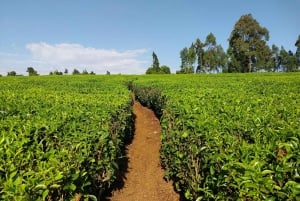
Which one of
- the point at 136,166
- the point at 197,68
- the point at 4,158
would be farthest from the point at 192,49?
the point at 4,158

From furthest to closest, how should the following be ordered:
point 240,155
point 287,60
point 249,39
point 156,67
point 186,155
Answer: point 287,60 → point 156,67 → point 249,39 → point 186,155 → point 240,155

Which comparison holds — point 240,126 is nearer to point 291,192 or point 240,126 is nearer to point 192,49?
point 291,192

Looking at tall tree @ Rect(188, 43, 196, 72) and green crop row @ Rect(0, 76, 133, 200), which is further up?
tall tree @ Rect(188, 43, 196, 72)

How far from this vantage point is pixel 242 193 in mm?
2617

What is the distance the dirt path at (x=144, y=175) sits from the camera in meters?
6.43

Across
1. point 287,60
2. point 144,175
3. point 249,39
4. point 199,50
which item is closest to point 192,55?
point 199,50

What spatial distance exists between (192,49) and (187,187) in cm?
8143

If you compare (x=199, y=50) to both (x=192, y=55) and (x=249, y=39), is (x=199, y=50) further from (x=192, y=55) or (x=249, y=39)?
(x=249, y=39)

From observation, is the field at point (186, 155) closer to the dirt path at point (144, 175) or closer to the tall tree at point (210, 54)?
the dirt path at point (144, 175)

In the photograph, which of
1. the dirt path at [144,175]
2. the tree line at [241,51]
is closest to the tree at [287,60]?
the tree line at [241,51]

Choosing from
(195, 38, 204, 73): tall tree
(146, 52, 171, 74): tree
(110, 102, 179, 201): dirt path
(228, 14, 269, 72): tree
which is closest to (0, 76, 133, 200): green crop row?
(110, 102, 179, 201): dirt path

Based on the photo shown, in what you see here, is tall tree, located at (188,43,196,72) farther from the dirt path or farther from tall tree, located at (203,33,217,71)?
the dirt path

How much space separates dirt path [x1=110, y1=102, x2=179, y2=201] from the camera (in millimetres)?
6430

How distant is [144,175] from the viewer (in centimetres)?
756
